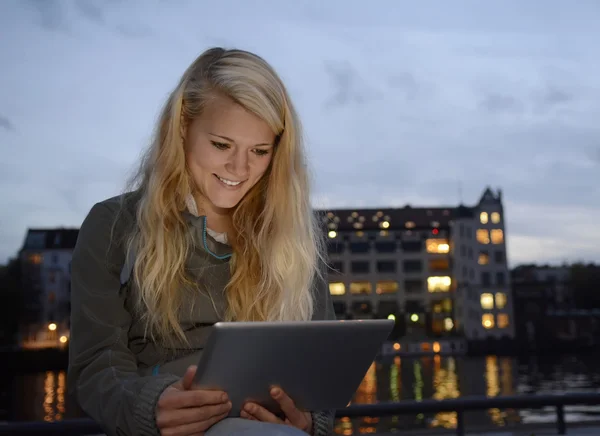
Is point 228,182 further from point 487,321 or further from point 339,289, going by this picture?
point 339,289

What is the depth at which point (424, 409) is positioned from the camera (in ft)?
11.4

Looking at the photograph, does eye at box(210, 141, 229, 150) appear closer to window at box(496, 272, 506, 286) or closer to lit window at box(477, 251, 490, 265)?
lit window at box(477, 251, 490, 265)

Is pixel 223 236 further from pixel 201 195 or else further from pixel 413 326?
pixel 413 326

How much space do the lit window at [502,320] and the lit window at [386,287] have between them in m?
8.33

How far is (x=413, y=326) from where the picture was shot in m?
54.6

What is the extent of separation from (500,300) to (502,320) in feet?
4.90

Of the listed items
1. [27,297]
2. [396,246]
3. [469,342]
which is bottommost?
[469,342]

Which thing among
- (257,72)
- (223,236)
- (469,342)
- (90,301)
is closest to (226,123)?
(257,72)

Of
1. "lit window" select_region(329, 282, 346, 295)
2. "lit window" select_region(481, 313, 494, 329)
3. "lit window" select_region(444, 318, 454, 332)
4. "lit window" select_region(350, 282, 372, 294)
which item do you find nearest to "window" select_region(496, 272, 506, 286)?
"lit window" select_region(481, 313, 494, 329)

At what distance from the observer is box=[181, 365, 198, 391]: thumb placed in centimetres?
113

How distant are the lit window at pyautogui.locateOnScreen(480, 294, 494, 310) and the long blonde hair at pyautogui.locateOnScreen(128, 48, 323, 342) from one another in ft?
165

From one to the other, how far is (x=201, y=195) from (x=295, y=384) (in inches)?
21.1

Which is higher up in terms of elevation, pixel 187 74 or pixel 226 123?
pixel 187 74

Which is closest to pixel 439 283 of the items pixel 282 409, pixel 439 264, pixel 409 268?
pixel 439 264
